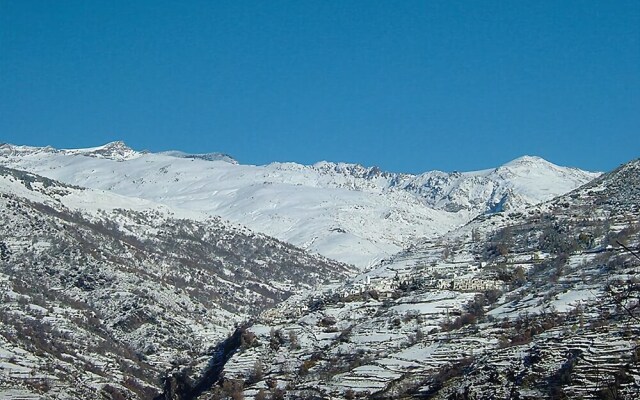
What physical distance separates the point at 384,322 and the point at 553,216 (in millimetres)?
54679

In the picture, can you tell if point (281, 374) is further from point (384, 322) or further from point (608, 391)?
point (608, 391)

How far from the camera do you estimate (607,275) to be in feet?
392

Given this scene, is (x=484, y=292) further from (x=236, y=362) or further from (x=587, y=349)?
(x=587, y=349)

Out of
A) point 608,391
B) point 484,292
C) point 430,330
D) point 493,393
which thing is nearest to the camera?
point 608,391

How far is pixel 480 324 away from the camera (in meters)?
115

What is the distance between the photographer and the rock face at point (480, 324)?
87625 mm

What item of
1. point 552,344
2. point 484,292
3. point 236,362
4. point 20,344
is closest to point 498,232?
point 484,292

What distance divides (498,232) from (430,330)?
5207cm

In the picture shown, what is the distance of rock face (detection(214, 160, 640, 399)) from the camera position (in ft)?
287

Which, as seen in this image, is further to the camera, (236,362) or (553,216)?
(553,216)

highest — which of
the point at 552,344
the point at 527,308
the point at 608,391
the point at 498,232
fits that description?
the point at 498,232

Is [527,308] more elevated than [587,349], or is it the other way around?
[527,308]

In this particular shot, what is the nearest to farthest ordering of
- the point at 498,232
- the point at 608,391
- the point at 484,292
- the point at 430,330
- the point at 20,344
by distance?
the point at 608,391 < the point at 430,330 < the point at 484,292 < the point at 498,232 < the point at 20,344

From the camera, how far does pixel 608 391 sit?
74875mm
